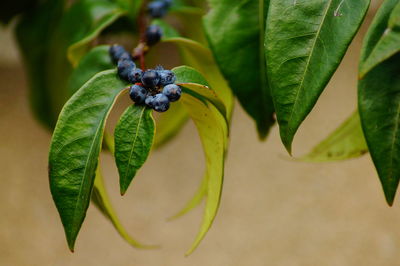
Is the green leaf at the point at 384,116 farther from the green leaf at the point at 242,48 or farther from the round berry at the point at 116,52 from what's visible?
the round berry at the point at 116,52

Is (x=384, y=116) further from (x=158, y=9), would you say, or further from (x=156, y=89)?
(x=158, y=9)

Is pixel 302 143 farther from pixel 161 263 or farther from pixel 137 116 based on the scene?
pixel 137 116

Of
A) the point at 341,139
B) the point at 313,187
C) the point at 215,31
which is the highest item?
the point at 215,31

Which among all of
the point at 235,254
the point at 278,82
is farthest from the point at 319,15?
the point at 235,254

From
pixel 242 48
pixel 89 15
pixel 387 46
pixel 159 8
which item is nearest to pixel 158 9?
pixel 159 8

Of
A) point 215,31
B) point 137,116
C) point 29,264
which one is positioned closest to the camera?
point 137,116

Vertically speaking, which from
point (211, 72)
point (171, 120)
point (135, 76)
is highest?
point (135, 76)
